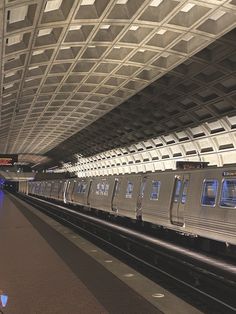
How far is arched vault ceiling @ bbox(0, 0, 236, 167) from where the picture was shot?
1584 centimetres

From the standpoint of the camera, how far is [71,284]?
721 centimetres

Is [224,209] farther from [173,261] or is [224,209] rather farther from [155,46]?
[155,46]

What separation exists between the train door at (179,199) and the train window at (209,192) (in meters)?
1.46

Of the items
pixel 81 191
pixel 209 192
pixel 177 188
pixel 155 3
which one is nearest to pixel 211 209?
Result: pixel 209 192

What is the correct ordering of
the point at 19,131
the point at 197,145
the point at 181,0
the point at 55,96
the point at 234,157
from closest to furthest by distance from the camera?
the point at 181,0
the point at 55,96
the point at 234,157
the point at 197,145
the point at 19,131

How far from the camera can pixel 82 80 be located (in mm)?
25734

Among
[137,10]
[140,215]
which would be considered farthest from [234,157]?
[137,10]

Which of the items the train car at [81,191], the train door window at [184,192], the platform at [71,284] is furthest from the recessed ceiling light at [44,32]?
the train car at [81,191]

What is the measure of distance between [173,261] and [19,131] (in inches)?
1439

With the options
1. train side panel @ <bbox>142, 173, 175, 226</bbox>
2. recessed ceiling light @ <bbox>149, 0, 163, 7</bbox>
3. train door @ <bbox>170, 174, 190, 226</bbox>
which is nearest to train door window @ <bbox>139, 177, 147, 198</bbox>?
train side panel @ <bbox>142, 173, 175, 226</bbox>

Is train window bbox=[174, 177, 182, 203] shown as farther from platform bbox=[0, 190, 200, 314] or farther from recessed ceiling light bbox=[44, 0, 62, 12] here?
recessed ceiling light bbox=[44, 0, 62, 12]

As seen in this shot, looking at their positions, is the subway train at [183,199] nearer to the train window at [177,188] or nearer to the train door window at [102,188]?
the train window at [177,188]

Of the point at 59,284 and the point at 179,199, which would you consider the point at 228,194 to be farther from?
the point at 59,284

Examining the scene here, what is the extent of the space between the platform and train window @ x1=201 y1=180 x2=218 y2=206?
3563 mm
